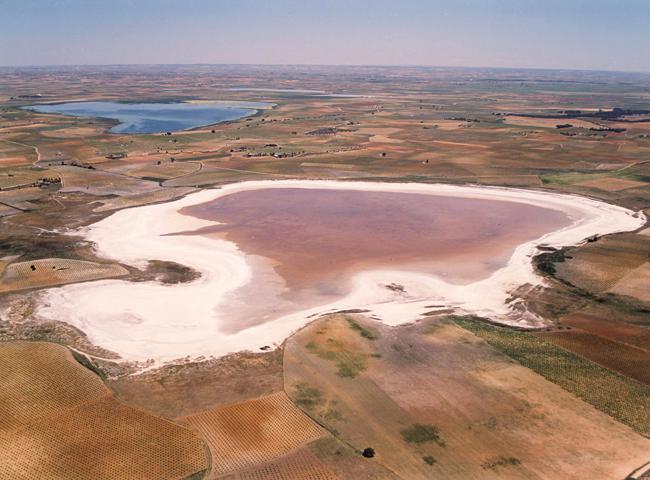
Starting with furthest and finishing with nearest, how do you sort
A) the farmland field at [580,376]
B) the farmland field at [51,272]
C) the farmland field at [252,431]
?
the farmland field at [51,272]
the farmland field at [580,376]
the farmland field at [252,431]

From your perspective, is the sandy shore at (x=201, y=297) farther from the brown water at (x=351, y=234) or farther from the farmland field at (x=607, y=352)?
the farmland field at (x=607, y=352)

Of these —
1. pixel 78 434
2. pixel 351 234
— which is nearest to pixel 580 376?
pixel 78 434

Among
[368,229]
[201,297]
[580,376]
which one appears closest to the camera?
[580,376]

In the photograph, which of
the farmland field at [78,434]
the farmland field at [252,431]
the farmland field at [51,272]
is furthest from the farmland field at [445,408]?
the farmland field at [51,272]

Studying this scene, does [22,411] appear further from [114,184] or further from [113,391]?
[114,184]

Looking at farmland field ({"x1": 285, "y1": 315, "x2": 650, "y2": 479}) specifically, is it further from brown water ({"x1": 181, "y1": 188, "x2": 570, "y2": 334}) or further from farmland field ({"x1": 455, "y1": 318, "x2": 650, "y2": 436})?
brown water ({"x1": 181, "y1": 188, "x2": 570, "y2": 334})

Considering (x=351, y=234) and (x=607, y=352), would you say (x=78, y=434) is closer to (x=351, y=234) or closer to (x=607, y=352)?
(x=607, y=352)
